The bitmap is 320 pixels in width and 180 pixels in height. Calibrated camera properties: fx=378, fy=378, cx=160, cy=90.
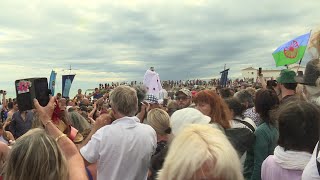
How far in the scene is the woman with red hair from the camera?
404cm

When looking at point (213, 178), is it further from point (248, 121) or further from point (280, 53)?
point (280, 53)

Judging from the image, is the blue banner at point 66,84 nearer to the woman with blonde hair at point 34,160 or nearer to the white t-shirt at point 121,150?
the white t-shirt at point 121,150

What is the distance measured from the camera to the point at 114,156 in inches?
147

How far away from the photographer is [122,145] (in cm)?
376

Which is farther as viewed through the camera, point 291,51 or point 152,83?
point 291,51

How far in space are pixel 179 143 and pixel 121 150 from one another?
2124 millimetres

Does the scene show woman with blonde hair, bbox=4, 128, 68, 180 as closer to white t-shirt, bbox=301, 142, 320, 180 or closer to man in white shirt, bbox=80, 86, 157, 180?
white t-shirt, bbox=301, 142, 320, 180

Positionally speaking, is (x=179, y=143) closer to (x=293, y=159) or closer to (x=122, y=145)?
(x=293, y=159)

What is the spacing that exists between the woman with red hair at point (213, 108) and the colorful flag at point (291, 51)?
6152mm

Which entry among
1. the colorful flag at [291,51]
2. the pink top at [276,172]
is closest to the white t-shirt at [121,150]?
the pink top at [276,172]

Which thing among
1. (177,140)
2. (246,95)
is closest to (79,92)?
(246,95)

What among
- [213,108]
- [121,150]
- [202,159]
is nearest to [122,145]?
[121,150]

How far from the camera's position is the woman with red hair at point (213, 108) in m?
4.04

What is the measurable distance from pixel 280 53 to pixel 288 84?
16.4ft
